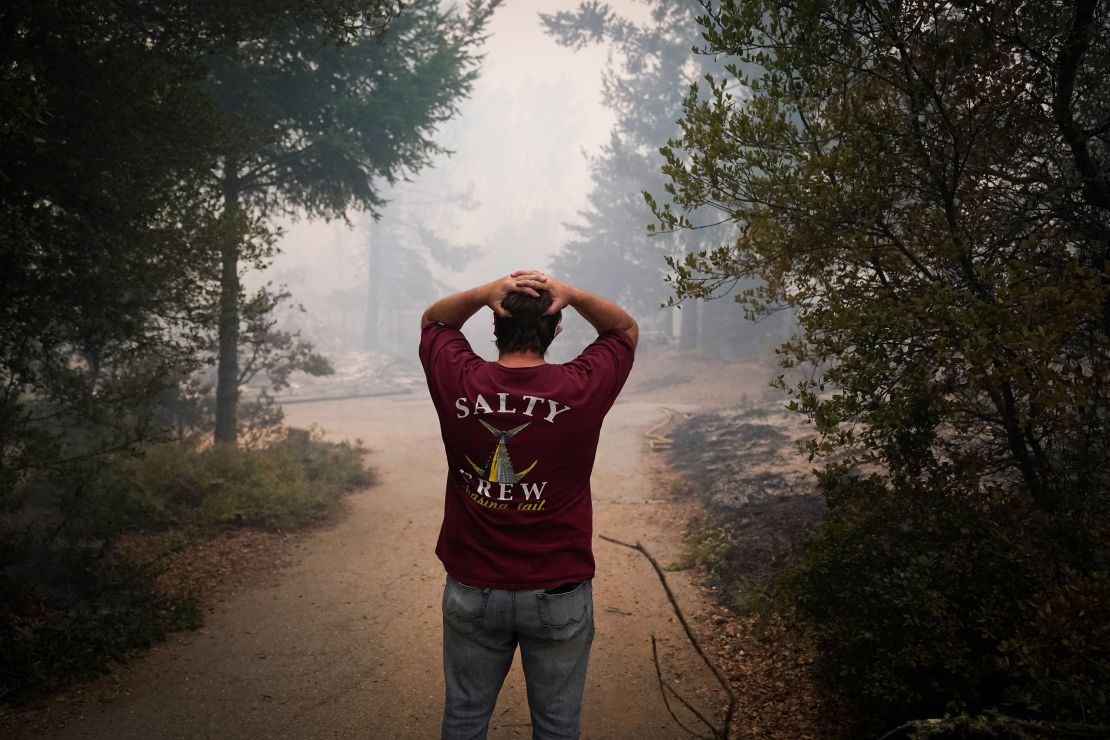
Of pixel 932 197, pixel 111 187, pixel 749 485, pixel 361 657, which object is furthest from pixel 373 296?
pixel 932 197

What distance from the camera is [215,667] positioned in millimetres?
5328

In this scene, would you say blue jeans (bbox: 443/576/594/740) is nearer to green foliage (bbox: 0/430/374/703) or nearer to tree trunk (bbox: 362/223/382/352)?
green foliage (bbox: 0/430/374/703)

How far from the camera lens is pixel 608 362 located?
2.68 metres

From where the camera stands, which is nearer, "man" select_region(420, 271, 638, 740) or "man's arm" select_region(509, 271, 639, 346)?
"man" select_region(420, 271, 638, 740)

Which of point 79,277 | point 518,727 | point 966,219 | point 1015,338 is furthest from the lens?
point 79,277

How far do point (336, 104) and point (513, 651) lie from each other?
13.2m

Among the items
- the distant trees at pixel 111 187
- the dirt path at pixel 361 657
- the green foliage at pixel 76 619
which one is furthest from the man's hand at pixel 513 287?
the green foliage at pixel 76 619

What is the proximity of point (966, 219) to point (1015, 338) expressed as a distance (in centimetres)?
144

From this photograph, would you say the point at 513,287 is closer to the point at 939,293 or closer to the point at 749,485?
the point at 939,293

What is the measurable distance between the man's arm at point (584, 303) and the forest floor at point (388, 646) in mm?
1896

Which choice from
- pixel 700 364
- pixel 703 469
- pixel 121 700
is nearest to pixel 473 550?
pixel 121 700

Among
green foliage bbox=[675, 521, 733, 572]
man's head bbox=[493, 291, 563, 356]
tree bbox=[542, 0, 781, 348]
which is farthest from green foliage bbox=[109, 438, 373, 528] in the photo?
tree bbox=[542, 0, 781, 348]

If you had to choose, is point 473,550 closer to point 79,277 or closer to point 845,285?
point 845,285

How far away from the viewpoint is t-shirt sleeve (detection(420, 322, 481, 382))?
8.65ft
